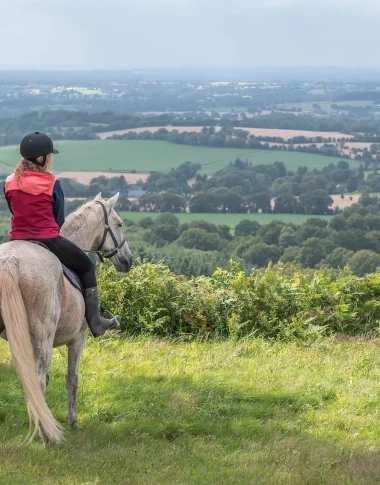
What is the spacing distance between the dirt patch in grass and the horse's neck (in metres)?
70.2

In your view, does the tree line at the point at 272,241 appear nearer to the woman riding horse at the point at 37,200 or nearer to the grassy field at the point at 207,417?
the grassy field at the point at 207,417

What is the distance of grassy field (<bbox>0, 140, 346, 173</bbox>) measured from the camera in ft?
312

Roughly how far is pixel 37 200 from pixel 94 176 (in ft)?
256

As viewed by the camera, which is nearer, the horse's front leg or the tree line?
the horse's front leg

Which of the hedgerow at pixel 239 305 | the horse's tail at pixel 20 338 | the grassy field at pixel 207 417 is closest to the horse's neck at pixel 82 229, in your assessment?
the horse's tail at pixel 20 338

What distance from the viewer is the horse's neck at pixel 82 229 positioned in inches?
281

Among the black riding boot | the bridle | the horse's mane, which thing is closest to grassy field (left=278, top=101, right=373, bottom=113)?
the bridle

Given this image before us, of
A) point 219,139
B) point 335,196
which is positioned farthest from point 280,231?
point 219,139

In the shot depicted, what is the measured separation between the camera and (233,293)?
1177cm

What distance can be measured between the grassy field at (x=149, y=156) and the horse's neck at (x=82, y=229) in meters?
82.5

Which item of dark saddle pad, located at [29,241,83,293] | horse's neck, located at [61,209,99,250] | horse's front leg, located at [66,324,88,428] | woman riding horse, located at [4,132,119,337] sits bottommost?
horse's front leg, located at [66,324,88,428]

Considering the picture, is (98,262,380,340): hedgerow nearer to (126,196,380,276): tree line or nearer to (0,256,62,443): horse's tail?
(0,256,62,443): horse's tail

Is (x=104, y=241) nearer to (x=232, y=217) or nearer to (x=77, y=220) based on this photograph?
(x=77, y=220)

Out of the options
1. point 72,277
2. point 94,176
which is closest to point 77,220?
point 72,277
